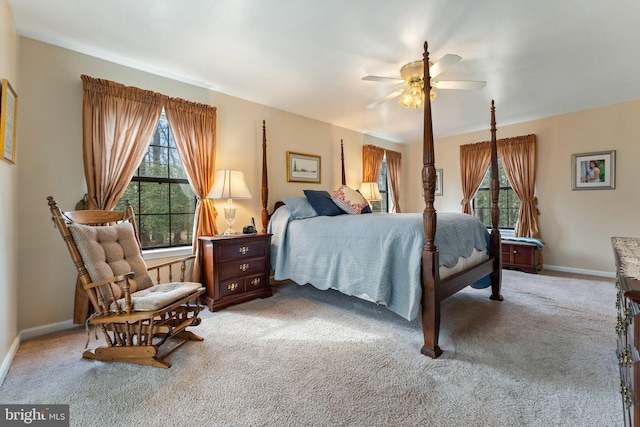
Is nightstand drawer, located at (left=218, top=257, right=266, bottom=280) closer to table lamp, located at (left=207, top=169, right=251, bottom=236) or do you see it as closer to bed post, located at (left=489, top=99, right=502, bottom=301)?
table lamp, located at (left=207, top=169, right=251, bottom=236)

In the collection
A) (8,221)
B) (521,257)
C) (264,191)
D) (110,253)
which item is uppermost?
(264,191)

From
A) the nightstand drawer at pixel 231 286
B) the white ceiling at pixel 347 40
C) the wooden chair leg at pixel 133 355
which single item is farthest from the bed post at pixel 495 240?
the wooden chair leg at pixel 133 355

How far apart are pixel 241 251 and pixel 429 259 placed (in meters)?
1.93

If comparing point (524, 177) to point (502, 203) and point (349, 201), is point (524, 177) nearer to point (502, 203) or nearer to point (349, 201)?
point (502, 203)

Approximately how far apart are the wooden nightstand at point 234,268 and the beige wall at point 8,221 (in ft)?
4.46

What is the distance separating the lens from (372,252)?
7.65 feet

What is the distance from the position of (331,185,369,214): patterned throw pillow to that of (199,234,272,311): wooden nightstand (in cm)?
102

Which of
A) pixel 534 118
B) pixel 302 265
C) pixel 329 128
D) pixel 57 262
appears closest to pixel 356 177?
pixel 329 128

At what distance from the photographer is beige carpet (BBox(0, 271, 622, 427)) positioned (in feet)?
→ 4.49

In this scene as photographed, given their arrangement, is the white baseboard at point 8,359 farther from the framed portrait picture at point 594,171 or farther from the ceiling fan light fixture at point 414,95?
the framed portrait picture at point 594,171

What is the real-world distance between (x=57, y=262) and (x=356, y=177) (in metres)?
4.23

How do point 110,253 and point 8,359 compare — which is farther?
point 110,253

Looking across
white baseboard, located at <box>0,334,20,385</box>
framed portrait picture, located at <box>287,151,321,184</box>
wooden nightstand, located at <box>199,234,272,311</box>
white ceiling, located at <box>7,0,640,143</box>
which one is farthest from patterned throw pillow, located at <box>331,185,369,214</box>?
white baseboard, located at <box>0,334,20,385</box>

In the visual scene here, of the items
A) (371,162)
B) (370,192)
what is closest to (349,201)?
(370,192)
